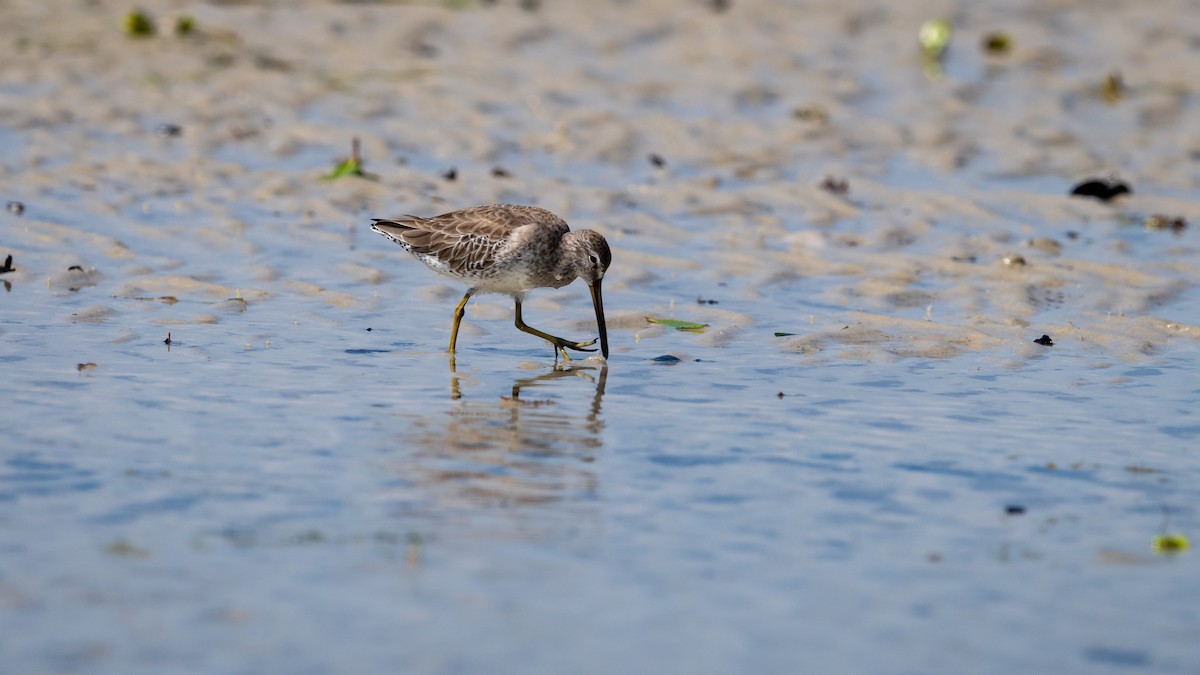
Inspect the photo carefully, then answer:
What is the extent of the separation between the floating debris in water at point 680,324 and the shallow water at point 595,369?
0.51 feet

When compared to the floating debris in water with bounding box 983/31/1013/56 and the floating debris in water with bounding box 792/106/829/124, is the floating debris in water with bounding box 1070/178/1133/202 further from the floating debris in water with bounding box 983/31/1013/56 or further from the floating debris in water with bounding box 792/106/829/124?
the floating debris in water with bounding box 983/31/1013/56

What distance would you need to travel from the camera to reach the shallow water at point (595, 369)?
652 centimetres

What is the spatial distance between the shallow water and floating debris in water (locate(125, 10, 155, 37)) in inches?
19.8

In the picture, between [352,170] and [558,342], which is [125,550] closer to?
[558,342]

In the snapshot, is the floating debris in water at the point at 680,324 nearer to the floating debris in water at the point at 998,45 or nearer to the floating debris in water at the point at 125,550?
the floating debris in water at the point at 125,550

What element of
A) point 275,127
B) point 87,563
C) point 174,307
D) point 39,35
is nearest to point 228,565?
point 87,563

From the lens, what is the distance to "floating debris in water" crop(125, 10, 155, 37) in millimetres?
20277

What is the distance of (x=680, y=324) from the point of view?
1192cm

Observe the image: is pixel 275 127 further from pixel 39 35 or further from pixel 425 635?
pixel 425 635

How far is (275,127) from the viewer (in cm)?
1778

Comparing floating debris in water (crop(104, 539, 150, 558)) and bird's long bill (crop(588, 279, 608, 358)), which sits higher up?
bird's long bill (crop(588, 279, 608, 358))

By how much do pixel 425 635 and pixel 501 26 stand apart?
17202mm

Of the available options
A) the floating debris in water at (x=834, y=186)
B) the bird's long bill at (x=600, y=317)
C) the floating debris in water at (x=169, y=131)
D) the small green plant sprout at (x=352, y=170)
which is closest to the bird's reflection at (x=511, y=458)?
the bird's long bill at (x=600, y=317)

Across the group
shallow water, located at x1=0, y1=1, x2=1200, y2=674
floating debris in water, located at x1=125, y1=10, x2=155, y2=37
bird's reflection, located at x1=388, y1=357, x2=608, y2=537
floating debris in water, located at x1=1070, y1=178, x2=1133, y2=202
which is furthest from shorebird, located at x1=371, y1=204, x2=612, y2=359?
floating debris in water, located at x1=125, y1=10, x2=155, y2=37
